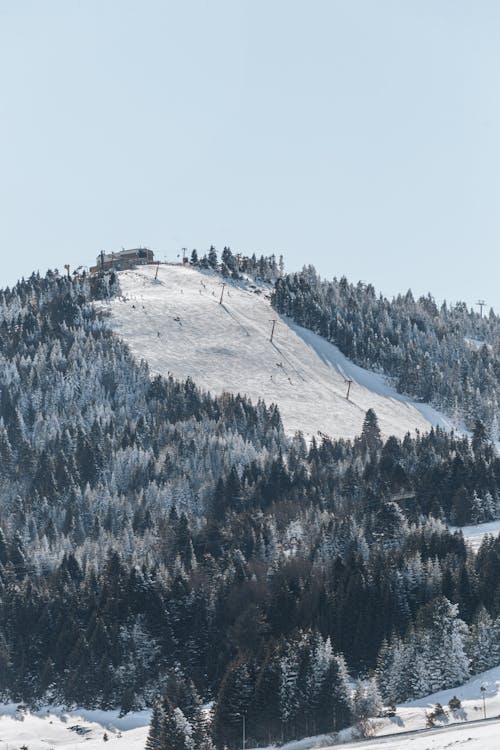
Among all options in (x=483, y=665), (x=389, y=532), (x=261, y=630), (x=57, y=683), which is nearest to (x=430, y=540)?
(x=389, y=532)

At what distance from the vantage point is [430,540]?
527ft

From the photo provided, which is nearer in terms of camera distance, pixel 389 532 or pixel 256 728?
pixel 256 728

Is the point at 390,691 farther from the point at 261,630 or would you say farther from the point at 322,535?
the point at 322,535

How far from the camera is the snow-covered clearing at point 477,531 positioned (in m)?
167

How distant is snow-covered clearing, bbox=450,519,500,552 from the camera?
16701 cm

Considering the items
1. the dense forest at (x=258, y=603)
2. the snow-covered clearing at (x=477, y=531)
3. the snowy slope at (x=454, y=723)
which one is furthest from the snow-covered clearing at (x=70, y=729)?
the snow-covered clearing at (x=477, y=531)

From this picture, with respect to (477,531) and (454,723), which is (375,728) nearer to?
(454,723)

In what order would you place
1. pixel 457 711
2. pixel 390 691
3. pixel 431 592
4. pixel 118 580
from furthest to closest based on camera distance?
pixel 118 580 < pixel 431 592 < pixel 390 691 < pixel 457 711

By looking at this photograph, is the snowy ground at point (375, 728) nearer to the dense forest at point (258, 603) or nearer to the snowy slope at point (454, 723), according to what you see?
the snowy slope at point (454, 723)

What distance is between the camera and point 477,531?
174750 mm

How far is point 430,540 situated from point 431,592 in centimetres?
1433

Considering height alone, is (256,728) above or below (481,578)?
below

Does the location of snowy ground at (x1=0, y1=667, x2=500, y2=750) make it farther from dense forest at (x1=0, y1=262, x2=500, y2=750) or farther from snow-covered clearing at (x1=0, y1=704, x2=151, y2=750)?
dense forest at (x1=0, y1=262, x2=500, y2=750)

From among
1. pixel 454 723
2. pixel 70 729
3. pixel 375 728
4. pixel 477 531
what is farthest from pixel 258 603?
pixel 454 723
